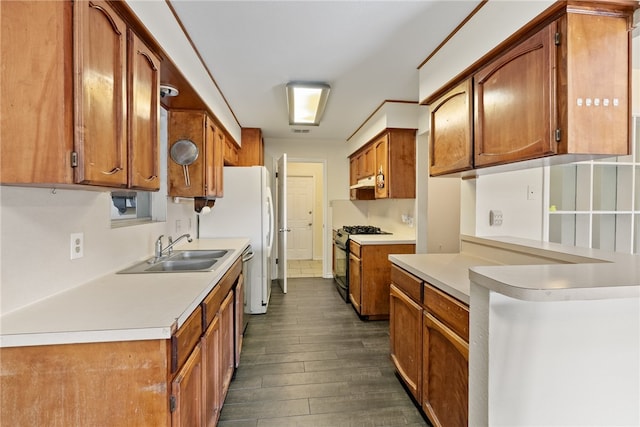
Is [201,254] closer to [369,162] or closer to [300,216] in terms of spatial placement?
[369,162]

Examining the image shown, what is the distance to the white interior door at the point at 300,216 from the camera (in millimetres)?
6902

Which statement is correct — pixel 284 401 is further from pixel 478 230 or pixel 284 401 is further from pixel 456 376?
pixel 478 230

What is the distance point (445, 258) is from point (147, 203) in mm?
2324

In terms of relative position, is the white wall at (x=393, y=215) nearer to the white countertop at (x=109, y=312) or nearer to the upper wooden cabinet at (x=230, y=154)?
the upper wooden cabinet at (x=230, y=154)

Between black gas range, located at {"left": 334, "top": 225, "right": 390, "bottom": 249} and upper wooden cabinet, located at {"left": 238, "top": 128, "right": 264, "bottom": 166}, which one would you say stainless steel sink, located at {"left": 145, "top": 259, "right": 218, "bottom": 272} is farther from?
upper wooden cabinet, located at {"left": 238, "top": 128, "right": 264, "bottom": 166}


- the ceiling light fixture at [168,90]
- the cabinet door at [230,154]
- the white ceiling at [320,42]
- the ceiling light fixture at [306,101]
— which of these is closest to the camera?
the white ceiling at [320,42]

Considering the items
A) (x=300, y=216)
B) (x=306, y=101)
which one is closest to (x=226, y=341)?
(x=306, y=101)

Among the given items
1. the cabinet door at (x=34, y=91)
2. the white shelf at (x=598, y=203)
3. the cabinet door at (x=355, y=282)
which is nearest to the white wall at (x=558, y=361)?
the cabinet door at (x=34, y=91)

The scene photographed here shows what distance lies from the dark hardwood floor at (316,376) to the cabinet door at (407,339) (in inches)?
6.8

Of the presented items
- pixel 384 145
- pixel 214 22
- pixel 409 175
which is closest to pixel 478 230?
pixel 409 175

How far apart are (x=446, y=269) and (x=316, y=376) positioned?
1.25m

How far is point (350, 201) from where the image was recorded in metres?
5.19

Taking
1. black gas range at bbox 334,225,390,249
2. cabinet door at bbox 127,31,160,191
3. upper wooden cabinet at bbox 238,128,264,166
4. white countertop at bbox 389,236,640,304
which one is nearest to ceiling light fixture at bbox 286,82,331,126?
upper wooden cabinet at bbox 238,128,264,166

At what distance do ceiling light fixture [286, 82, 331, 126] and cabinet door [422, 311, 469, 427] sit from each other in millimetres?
2090
